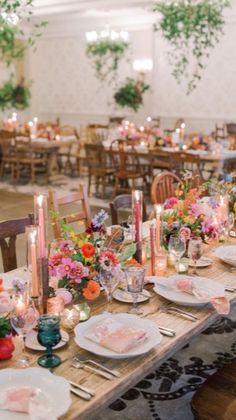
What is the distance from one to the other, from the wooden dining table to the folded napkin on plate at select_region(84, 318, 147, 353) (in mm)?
42

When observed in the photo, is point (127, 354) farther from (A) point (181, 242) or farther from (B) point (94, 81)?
(B) point (94, 81)

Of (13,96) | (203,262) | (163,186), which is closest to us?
(203,262)

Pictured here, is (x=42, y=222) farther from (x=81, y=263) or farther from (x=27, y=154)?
(x=27, y=154)

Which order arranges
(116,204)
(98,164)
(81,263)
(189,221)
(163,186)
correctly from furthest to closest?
(98,164) < (163,186) < (116,204) < (189,221) < (81,263)

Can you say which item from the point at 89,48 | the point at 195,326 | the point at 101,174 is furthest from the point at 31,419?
the point at 89,48

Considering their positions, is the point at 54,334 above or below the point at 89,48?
below

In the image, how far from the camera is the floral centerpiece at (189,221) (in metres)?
2.68

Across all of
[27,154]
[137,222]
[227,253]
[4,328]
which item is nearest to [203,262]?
[227,253]

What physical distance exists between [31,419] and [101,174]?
21.8 ft

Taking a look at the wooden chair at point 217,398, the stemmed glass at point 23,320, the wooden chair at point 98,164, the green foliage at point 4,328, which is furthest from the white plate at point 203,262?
the wooden chair at point 98,164

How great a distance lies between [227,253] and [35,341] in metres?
1.25

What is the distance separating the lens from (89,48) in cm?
1175

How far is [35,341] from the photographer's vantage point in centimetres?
175

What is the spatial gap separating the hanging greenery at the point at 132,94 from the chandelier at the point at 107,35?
89 cm
